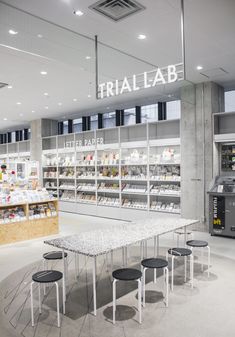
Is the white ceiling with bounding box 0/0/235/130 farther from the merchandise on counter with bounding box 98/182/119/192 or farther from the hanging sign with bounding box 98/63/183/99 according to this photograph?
the merchandise on counter with bounding box 98/182/119/192

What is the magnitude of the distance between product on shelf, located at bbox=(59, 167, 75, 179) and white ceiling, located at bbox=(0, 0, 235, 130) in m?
3.77

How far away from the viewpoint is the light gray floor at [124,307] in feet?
10.1

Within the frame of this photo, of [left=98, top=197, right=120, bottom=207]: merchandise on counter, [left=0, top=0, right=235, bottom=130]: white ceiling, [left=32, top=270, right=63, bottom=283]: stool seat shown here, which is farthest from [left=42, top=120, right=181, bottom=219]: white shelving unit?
[left=32, top=270, right=63, bottom=283]: stool seat

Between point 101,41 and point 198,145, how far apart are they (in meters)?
3.73

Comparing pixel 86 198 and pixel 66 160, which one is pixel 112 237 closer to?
pixel 86 198

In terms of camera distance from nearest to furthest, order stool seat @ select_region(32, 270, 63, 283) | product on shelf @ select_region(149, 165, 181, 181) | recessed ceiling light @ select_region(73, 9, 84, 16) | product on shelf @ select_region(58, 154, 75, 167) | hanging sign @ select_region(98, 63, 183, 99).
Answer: stool seat @ select_region(32, 270, 63, 283) → hanging sign @ select_region(98, 63, 183, 99) → recessed ceiling light @ select_region(73, 9, 84, 16) → product on shelf @ select_region(149, 165, 181, 181) → product on shelf @ select_region(58, 154, 75, 167)

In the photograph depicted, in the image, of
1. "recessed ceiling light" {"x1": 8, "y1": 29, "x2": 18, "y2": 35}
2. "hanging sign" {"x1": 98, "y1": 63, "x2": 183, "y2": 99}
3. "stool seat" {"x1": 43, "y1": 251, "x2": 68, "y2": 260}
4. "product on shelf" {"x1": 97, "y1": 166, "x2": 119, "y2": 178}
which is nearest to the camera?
"hanging sign" {"x1": 98, "y1": 63, "x2": 183, "y2": 99}

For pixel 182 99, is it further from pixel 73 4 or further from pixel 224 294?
pixel 224 294

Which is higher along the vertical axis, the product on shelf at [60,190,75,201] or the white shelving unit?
the white shelving unit

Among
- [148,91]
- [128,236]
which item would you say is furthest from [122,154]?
[128,236]

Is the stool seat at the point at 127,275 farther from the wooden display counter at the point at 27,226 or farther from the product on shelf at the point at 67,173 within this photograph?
the product on shelf at the point at 67,173

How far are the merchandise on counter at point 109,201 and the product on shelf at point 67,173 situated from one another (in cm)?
164

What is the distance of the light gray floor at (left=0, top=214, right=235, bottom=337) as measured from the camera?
10.1 feet

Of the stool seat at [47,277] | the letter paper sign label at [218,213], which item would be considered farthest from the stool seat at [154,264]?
the letter paper sign label at [218,213]
